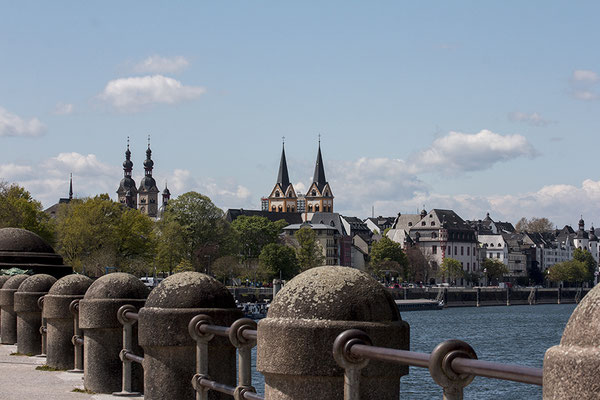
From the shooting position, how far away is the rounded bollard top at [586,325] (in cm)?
353

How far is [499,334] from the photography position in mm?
90875

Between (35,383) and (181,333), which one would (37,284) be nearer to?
(35,383)

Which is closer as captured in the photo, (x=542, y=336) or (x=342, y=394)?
(x=342, y=394)

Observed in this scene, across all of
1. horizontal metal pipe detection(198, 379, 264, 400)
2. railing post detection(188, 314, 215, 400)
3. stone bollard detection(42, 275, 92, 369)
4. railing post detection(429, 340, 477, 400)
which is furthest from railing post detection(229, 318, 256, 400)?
stone bollard detection(42, 275, 92, 369)

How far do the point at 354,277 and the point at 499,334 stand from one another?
87346 millimetres

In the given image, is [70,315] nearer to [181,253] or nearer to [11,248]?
[11,248]

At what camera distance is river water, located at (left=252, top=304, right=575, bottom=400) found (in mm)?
43719

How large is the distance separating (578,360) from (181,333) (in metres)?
5.93

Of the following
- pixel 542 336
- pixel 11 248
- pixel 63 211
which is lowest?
pixel 542 336

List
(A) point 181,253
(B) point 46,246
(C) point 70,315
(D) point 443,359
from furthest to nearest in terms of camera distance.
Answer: (A) point 181,253 < (B) point 46,246 < (C) point 70,315 < (D) point 443,359

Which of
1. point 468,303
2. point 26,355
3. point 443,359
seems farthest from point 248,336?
point 468,303

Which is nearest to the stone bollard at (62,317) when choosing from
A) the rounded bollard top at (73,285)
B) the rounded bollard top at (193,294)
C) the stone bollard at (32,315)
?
the rounded bollard top at (73,285)

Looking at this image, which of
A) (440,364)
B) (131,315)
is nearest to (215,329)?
(131,315)

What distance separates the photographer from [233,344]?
25.1 feet
